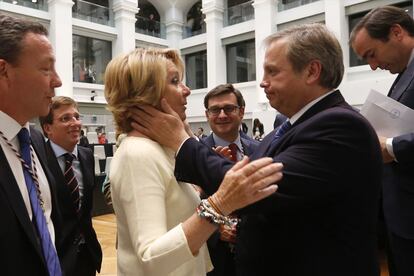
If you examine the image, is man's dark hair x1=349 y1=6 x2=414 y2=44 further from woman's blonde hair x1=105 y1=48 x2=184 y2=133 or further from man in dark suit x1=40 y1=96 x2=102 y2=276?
Result: man in dark suit x1=40 y1=96 x2=102 y2=276

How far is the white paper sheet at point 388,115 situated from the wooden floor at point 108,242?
2.39 meters

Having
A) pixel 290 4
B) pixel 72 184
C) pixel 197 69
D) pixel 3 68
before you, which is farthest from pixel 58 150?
pixel 197 69

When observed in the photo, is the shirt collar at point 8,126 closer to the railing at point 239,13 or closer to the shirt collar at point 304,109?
the shirt collar at point 304,109

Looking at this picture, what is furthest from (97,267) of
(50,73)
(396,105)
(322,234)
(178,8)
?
(178,8)

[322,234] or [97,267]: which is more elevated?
[322,234]

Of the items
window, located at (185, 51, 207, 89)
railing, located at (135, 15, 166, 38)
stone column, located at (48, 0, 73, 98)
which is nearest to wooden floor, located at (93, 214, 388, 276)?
stone column, located at (48, 0, 73, 98)

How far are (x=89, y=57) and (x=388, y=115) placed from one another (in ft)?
54.2

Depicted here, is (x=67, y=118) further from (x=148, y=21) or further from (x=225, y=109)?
(x=148, y=21)

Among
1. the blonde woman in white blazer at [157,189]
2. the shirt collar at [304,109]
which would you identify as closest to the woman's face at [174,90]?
the blonde woman in white blazer at [157,189]

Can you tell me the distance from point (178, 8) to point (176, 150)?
19.6m

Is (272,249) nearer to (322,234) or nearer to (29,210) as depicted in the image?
(322,234)

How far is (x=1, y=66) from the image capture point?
4.23 feet

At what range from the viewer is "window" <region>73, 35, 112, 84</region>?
644 inches

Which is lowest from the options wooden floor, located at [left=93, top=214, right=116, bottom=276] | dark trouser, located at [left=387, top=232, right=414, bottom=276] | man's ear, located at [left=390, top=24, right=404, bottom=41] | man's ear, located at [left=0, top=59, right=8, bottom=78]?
wooden floor, located at [left=93, top=214, right=116, bottom=276]
